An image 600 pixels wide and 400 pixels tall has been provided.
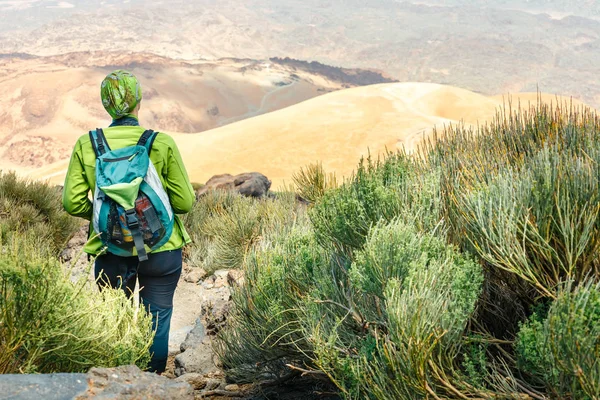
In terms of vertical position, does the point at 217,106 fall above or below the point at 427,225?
below

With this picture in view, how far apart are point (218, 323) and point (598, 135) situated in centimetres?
319

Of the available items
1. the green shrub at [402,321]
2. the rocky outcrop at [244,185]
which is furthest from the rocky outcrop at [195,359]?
the rocky outcrop at [244,185]

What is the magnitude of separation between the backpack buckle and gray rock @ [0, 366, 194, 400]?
0.88m

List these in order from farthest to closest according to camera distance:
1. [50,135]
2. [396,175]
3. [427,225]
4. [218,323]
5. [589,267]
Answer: [50,135] → [218,323] → [396,175] → [427,225] → [589,267]

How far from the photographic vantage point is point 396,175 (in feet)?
11.4

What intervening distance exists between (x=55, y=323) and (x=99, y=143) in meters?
0.97

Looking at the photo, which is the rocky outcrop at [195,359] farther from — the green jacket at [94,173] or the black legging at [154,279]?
the green jacket at [94,173]

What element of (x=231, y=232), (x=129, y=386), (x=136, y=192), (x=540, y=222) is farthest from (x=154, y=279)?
(x=231, y=232)

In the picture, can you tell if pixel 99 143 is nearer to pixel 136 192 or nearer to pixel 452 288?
pixel 136 192

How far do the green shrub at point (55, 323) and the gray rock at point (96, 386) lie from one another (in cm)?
41

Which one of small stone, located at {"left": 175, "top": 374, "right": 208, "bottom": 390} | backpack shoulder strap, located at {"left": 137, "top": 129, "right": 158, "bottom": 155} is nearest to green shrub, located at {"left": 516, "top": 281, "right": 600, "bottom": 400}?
backpack shoulder strap, located at {"left": 137, "top": 129, "right": 158, "bottom": 155}

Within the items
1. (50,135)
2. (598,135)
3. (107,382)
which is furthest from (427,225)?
(50,135)

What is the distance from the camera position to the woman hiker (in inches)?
125

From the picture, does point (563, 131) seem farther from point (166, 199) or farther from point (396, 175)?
point (166, 199)
